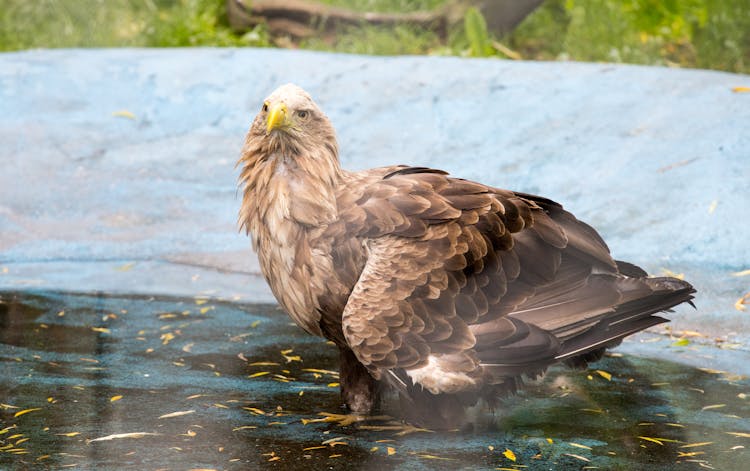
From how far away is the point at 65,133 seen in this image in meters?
9.73

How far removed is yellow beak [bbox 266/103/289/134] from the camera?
167 inches

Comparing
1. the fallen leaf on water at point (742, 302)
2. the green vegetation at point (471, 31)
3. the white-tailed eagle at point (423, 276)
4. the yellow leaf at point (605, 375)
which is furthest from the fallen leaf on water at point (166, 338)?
the green vegetation at point (471, 31)

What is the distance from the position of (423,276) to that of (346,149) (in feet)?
17.3

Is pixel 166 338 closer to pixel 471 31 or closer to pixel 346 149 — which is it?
pixel 346 149

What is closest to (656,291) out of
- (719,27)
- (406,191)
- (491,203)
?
(491,203)

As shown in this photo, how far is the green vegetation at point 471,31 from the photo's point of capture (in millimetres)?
12414

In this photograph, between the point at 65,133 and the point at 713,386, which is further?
the point at 65,133

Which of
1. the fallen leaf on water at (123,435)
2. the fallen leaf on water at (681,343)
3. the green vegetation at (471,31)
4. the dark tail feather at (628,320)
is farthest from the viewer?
the green vegetation at (471,31)

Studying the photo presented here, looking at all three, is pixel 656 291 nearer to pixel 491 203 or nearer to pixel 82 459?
pixel 491 203

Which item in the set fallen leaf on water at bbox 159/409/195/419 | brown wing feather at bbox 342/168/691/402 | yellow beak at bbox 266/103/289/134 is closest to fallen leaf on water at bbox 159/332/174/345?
fallen leaf on water at bbox 159/409/195/419

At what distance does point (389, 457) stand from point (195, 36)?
35.4ft

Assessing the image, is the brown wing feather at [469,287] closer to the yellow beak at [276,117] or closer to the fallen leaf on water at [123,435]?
the yellow beak at [276,117]

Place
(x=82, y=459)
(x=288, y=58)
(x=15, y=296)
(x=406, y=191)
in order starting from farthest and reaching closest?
(x=288, y=58) < (x=15, y=296) < (x=406, y=191) < (x=82, y=459)

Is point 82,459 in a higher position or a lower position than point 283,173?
lower
